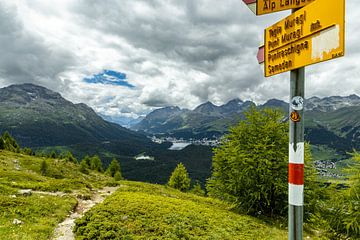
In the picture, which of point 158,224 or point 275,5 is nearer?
point 275,5

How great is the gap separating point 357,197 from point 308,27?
1143cm

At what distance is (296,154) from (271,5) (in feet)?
9.89

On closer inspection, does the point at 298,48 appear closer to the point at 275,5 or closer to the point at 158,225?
the point at 275,5

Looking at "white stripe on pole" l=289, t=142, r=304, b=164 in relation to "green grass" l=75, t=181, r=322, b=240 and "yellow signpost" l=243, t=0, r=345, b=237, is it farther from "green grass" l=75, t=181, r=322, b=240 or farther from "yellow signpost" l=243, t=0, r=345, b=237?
"green grass" l=75, t=181, r=322, b=240

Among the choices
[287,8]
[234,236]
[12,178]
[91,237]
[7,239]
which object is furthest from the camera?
[12,178]

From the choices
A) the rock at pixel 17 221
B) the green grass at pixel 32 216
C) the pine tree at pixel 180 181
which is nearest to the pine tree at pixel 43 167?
the pine tree at pixel 180 181

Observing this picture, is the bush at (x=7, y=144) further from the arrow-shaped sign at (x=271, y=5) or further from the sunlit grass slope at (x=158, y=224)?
the arrow-shaped sign at (x=271, y=5)

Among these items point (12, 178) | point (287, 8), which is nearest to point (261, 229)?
point (287, 8)

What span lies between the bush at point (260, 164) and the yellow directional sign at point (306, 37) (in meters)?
16.3

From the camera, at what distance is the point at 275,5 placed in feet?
16.8

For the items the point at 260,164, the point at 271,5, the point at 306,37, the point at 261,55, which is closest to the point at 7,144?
the point at 260,164

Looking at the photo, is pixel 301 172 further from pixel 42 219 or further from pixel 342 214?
pixel 42 219

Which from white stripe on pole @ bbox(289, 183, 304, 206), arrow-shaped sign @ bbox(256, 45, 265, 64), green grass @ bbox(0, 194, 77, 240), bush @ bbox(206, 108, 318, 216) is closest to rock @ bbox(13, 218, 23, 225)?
green grass @ bbox(0, 194, 77, 240)

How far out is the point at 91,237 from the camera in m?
12.7
